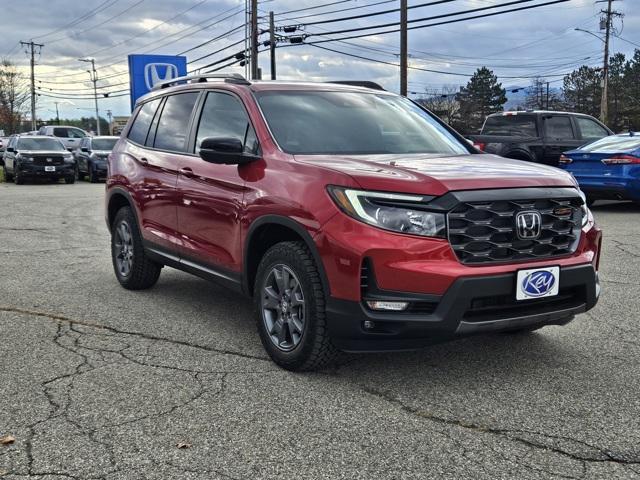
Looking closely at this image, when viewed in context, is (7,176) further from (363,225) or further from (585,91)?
(585,91)

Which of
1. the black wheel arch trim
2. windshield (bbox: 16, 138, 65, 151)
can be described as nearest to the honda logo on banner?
windshield (bbox: 16, 138, 65, 151)

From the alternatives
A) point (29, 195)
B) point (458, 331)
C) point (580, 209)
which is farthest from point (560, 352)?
point (29, 195)

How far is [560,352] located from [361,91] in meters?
2.51

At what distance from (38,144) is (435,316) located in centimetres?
2313

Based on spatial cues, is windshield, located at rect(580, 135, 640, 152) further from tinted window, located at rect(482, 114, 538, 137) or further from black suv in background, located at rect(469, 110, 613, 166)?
tinted window, located at rect(482, 114, 538, 137)

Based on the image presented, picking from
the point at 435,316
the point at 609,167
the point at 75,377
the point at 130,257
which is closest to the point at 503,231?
the point at 435,316

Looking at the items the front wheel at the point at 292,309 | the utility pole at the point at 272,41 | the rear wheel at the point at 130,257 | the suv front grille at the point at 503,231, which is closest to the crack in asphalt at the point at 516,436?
the front wheel at the point at 292,309

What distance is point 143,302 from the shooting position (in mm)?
6094

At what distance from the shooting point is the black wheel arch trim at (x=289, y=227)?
3.80m

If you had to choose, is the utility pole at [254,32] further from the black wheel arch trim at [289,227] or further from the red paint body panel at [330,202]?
the black wheel arch trim at [289,227]

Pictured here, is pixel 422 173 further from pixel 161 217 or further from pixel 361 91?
pixel 161 217


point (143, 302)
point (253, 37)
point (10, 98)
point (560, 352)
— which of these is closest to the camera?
point (560, 352)

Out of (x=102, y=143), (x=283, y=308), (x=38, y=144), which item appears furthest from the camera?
(x=102, y=143)

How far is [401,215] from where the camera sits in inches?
143
